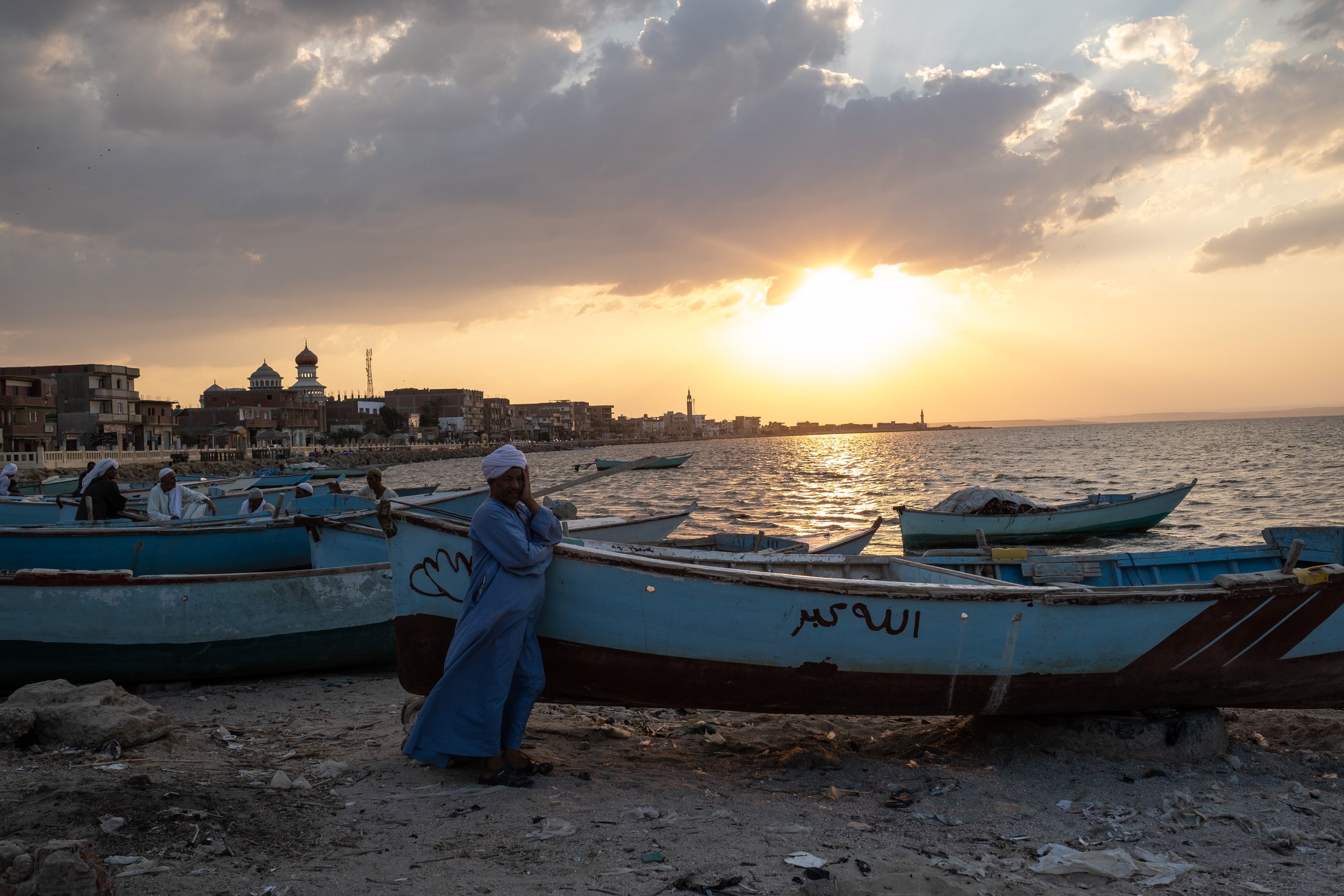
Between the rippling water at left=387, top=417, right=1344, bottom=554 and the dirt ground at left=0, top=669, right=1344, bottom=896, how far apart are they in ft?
30.7

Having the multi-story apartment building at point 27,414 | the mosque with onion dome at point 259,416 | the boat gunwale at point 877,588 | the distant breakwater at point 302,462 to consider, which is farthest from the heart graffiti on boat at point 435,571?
the mosque with onion dome at point 259,416

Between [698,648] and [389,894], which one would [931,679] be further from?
[389,894]

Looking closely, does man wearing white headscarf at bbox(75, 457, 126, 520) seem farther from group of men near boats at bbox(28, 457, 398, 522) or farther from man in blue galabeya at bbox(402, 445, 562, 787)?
man in blue galabeya at bbox(402, 445, 562, 787)

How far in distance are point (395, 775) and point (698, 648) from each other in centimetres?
200

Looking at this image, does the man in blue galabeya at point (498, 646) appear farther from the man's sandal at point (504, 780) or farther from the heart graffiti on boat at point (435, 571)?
the heart graffiti on boat at point (435, 571)

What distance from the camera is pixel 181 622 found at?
784 cm

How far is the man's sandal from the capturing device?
5184 mm

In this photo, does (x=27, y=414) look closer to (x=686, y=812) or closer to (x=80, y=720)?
(x=80, y=720)

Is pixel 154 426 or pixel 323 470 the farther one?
pixel 154 426

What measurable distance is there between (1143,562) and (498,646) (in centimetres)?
689

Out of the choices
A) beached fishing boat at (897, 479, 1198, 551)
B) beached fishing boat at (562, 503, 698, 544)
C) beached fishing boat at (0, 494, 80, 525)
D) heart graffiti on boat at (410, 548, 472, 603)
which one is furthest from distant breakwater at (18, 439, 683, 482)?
heart graffiti on boat at (410, 548, 472, 603)

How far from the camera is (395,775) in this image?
5.35m

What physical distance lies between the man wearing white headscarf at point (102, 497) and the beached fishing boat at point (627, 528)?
19.9 ft

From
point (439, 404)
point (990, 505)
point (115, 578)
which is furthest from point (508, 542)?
point (439, 404)
